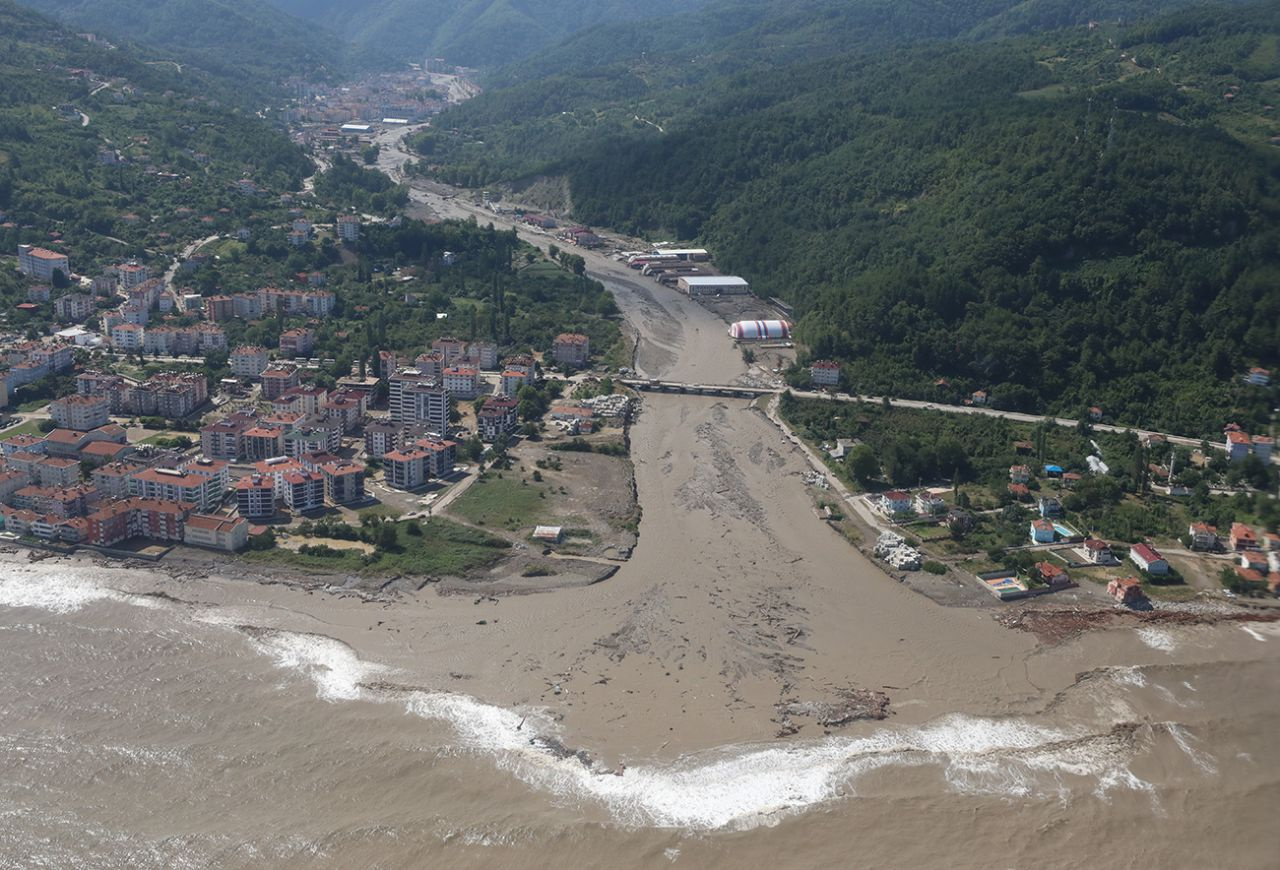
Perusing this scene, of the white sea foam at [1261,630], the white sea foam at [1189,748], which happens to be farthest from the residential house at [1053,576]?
the white sea foam at [1189,748]

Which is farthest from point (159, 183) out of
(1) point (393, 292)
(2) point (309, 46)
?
(2) point (309, 46)

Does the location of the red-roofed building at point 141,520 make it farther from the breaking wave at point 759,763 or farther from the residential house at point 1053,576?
the residential house at point 1053,576

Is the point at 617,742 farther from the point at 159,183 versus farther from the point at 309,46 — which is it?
the point at 309,46

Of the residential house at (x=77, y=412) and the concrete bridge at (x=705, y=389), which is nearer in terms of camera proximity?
the residential house at (x=77, y=412)

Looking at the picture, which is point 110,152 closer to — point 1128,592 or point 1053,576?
point 1053,576

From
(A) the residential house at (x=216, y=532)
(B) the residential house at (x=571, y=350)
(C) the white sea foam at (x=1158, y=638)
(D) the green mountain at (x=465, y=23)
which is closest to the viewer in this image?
(C) the white sea foam at (x=1158, y=638)

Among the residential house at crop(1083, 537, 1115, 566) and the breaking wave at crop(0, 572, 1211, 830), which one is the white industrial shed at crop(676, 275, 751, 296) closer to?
the residential house at crop(1083, 537, 1115, 566)
